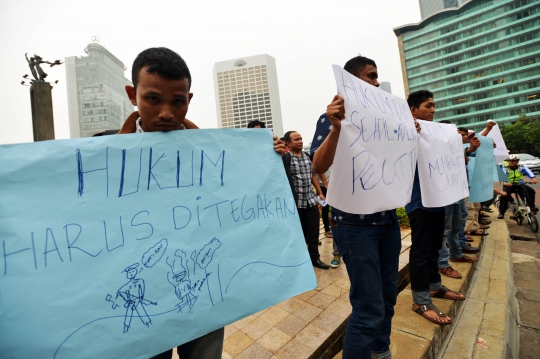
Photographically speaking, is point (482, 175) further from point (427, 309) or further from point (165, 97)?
point (165, 97)

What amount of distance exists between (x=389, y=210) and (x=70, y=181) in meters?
1.42

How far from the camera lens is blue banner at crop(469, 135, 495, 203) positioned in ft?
9.71

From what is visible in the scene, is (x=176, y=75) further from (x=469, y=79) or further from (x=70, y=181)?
(x=469, y=79)

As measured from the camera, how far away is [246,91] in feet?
364

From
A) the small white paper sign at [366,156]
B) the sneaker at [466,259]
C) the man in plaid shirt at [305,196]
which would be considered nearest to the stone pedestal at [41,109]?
the man in plaid shirt at [305,196]

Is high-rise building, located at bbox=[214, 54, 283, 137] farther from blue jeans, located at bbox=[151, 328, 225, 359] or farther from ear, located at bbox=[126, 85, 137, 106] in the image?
blue jeans, located at bbox=[151, 328, 225, 359]

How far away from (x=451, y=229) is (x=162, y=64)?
3.31 m

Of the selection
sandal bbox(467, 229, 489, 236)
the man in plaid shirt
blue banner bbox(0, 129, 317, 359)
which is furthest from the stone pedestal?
sandal bbox(467, 229, 489, 236)

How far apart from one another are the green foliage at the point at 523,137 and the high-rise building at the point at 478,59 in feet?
52.9

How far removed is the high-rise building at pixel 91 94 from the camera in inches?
3031

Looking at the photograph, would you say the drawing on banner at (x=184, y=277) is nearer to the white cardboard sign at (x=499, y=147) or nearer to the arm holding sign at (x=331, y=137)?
the arm holding sign at (x=331, y=137)

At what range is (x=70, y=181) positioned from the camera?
819 mm

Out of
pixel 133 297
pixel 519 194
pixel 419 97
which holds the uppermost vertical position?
pixel 419 97

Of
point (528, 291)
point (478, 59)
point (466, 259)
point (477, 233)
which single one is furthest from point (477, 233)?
point (478, 59)
